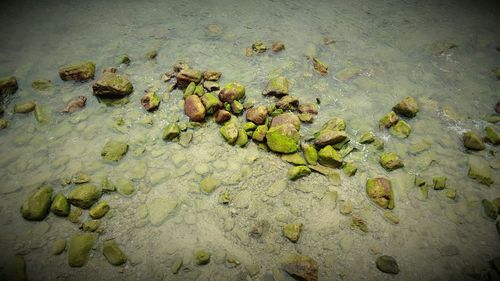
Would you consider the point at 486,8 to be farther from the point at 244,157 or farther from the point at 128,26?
the point at 128,26

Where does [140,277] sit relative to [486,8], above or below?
below

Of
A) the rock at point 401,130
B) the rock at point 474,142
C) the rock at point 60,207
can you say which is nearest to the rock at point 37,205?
the rock at point 60,207

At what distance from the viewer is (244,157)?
2133 millimetres

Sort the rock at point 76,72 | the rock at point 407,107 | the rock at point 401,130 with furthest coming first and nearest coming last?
the rock at point 76,72
the rock at point 407,107
the rock at point 401,130

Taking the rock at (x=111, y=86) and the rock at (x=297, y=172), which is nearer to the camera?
the rock at (x=297, y=172)

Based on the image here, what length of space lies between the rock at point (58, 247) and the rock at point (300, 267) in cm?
137

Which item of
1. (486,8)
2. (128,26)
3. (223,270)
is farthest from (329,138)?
(486,8)

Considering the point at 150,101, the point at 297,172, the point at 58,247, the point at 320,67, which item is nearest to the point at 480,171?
the point at 297,172

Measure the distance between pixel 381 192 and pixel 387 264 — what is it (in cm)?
47

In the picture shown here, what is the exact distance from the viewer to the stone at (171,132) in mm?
2223

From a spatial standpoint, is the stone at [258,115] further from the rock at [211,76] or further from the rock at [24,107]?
the rock at [24,107]

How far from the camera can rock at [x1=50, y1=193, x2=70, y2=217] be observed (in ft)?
5.90

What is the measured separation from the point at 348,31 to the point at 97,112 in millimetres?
3008

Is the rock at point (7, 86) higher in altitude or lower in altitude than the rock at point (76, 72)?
lower
